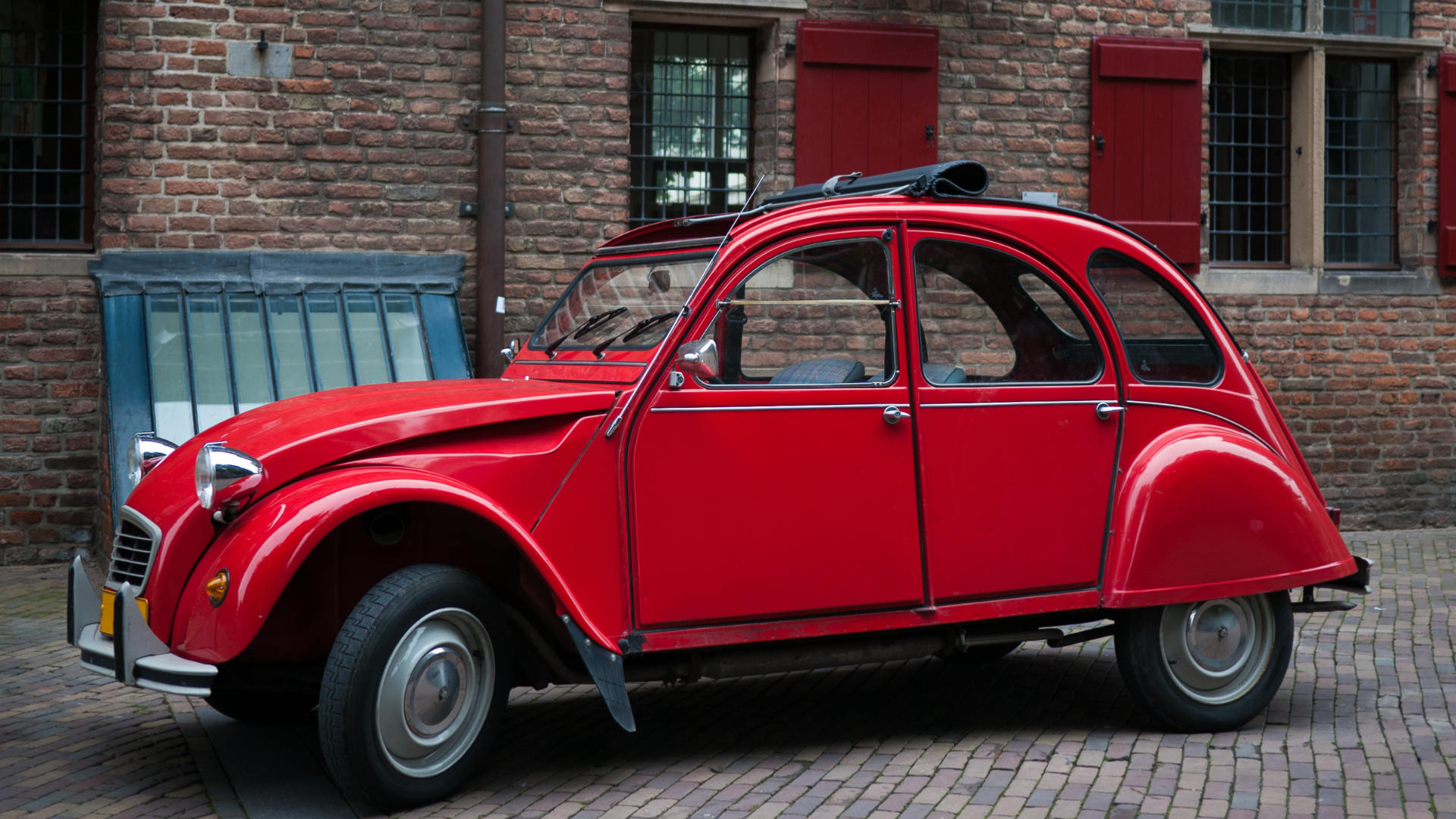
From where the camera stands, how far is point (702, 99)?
9.86 m

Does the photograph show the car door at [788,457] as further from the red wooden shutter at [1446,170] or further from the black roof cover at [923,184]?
the red wooden shutter at [1446,170]

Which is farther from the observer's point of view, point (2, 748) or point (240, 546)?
point (2, 748)

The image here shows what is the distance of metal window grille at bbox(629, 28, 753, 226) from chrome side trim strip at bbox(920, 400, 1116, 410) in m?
5.28

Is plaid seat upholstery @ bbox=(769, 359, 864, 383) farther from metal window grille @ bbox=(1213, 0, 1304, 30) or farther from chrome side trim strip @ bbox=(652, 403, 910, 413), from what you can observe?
metal window grille @ bbox=(1213, 0, 1304, 30)

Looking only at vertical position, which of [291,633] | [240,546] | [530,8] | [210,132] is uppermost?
[530,8]

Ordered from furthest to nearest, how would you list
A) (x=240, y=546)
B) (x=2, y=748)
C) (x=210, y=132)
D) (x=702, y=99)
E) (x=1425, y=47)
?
1. (x=1425, y=47)
2. (x=702, y=99)
3. (x=210, y=132)
4. (x=2, y=748)
5. (x=240, y=546)

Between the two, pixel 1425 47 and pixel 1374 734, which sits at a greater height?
pixel 1425 47

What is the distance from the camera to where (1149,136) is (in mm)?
10258

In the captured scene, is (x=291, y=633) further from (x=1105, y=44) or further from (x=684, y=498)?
(x=1105, y=44)

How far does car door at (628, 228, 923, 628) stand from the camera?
426 centimetres

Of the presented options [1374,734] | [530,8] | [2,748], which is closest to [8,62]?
[530,8]

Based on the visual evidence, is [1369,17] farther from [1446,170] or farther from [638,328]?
[638,328]

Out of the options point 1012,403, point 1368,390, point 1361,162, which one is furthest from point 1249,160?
point 1012,403

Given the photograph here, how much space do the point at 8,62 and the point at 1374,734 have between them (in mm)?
8618
